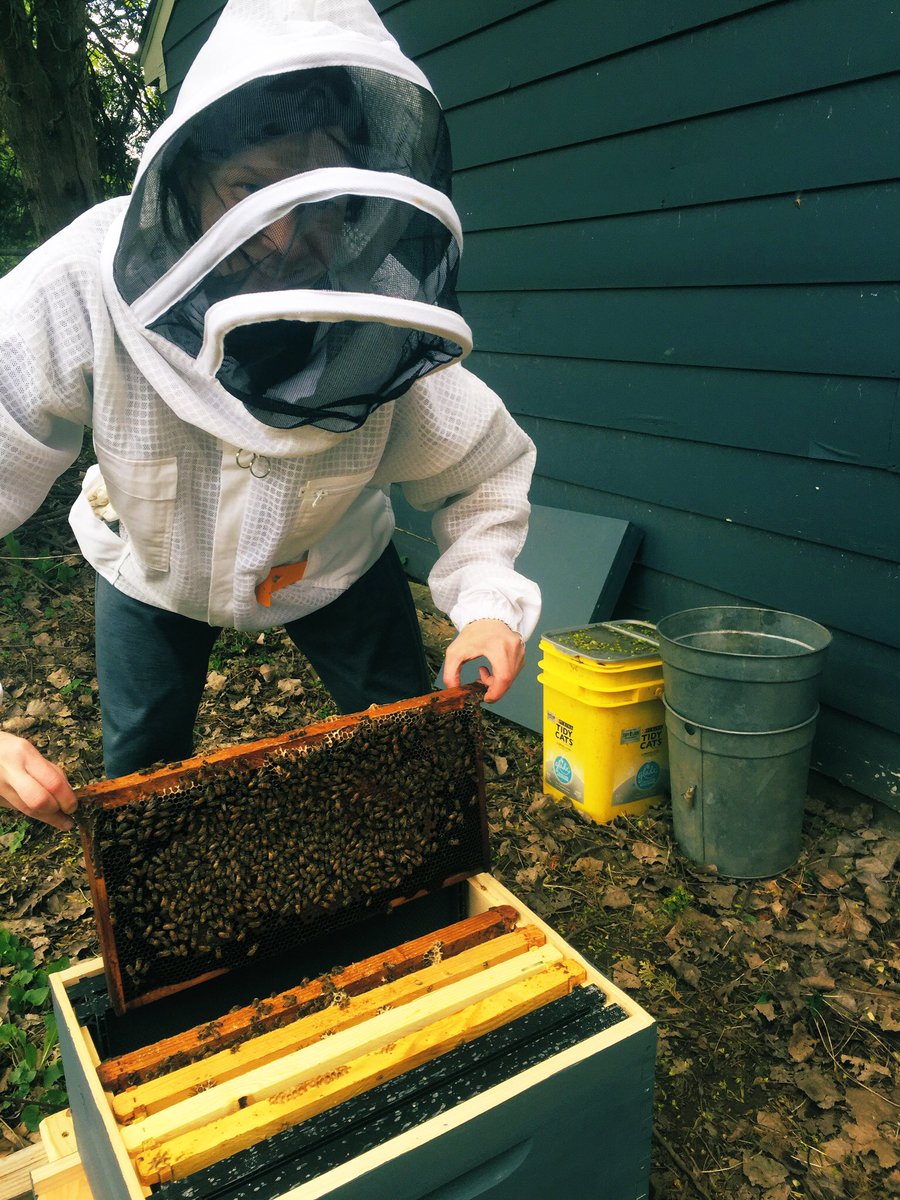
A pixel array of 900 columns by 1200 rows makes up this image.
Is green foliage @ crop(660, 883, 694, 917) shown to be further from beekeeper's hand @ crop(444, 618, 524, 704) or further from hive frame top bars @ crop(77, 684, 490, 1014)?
beekeeper's hand @ crop(444, 618, 524, 704)

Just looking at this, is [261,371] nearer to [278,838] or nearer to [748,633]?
[278,838]

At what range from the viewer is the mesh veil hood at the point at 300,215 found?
1.34 metres

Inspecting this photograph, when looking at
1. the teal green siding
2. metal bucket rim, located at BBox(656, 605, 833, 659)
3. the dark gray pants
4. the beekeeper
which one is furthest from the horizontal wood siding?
the dark gray pants

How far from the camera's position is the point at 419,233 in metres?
1.49

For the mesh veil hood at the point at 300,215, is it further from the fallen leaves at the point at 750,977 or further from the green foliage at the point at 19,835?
the green foliage at the point at 19,835

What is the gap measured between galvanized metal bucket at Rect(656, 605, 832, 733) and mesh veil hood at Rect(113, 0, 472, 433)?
175cm

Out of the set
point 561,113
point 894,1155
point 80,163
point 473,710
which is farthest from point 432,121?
point 80,163

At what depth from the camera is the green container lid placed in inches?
131

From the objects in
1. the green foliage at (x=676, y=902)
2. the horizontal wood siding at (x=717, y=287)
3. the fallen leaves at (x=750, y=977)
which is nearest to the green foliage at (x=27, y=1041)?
the fallen leaves at (x=750, y=977)

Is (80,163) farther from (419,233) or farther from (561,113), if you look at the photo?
(419,233)

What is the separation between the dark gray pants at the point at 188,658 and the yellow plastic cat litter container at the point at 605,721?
3.30 feet

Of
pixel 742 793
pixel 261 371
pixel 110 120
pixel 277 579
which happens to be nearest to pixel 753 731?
pixel 742 793

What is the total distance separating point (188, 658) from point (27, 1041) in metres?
1.20

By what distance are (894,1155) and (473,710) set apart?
1.52 m
